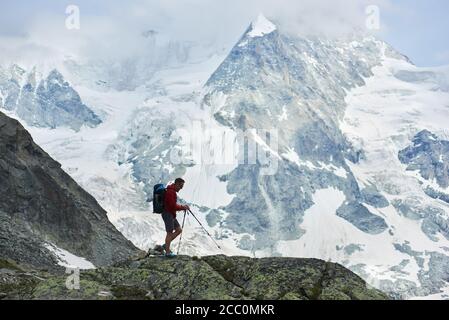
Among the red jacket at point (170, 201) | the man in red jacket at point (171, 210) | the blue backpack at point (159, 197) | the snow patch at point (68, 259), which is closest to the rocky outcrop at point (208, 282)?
the man in red jacket at point (171, 210)

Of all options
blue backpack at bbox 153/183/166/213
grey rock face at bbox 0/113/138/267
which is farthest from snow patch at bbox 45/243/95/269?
blue backpack at bbox 153/183/166/213

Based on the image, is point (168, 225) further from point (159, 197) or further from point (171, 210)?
point (159, 197)

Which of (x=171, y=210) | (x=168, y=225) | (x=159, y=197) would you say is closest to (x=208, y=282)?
(x=168, y=225)

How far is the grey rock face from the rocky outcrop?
63.2 m

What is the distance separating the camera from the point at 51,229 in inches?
3745

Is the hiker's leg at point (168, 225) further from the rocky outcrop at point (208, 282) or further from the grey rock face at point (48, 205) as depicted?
the grey rock face at point (48, 205)

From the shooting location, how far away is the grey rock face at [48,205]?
92.1 m

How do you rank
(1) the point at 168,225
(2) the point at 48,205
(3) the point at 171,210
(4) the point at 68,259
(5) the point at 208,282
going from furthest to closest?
1. (2) the point at 48,205
2. (4) the point at 68,259
3. (1) the point at 168,225
4. (3) the point at 171,210
5. (5) the point at 208,282

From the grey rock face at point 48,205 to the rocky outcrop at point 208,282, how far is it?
63.2m

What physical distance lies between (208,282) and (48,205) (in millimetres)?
76247

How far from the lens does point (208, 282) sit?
83.7ft

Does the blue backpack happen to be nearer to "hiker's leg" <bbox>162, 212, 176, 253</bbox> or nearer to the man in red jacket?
the man in red jacket
